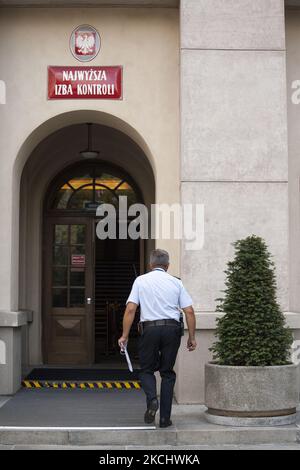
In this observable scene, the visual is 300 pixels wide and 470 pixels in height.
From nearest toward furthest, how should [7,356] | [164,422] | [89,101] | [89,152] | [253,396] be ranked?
[164,422]
[253,396]
[7,356]
[89,101]
[89,152]

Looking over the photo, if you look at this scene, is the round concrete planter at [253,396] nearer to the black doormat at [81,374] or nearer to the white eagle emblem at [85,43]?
the black doormat at [81,374]

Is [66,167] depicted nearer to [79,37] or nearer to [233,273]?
[79,37]

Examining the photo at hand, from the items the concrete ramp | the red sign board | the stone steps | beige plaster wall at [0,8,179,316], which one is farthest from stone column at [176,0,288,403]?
the stone steps

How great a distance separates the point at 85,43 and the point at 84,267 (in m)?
4.62

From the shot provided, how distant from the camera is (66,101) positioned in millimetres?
9961

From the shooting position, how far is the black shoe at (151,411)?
24.7 feet

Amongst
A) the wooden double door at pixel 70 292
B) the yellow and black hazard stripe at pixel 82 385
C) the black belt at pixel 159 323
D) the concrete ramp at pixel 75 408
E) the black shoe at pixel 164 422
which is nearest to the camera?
the black shoe at pixel 164 422

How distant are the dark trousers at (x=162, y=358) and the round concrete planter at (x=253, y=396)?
55cm

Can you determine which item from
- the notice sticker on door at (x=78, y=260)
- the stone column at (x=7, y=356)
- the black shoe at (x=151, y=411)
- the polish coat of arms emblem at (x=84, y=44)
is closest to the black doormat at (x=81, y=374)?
the stone column at (x=7, y=356)

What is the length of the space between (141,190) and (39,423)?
651cm

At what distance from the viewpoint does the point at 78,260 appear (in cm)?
1328

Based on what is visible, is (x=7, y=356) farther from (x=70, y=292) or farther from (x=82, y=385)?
(x=70, y=292)

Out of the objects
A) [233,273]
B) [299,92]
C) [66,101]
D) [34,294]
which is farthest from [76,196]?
[233,273]

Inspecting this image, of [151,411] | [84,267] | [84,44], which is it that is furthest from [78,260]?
[151,411]
